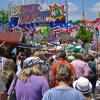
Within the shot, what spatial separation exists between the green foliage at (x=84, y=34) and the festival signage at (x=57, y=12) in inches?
420

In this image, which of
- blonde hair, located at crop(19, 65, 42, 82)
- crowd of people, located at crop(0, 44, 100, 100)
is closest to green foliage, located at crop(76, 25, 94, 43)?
crowd of people, located at crop(0, 44, 100, 100)

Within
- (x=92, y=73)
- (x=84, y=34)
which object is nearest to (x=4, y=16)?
(x=84, y=34)

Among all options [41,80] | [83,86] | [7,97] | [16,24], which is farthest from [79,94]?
[16,24]

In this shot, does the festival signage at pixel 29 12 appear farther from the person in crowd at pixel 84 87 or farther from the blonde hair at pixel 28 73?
the person in crowd at pixel 84 87

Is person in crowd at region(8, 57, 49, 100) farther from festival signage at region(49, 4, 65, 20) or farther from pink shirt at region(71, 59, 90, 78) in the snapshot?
festival signage at region(49, 4, 65, 20)

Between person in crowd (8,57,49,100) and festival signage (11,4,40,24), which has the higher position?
festival signage (11,4,40,24)

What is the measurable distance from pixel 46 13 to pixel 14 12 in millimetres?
4807

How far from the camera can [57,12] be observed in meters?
63.5

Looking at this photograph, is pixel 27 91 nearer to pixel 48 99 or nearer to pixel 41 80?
pixel 41 80

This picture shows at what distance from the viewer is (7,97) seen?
6.98 meters

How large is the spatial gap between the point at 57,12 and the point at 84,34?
14.2m

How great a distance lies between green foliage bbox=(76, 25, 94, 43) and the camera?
7475 cm

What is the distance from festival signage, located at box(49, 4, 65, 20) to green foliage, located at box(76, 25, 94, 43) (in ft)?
35.0

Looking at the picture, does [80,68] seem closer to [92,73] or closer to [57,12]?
[92,73]
